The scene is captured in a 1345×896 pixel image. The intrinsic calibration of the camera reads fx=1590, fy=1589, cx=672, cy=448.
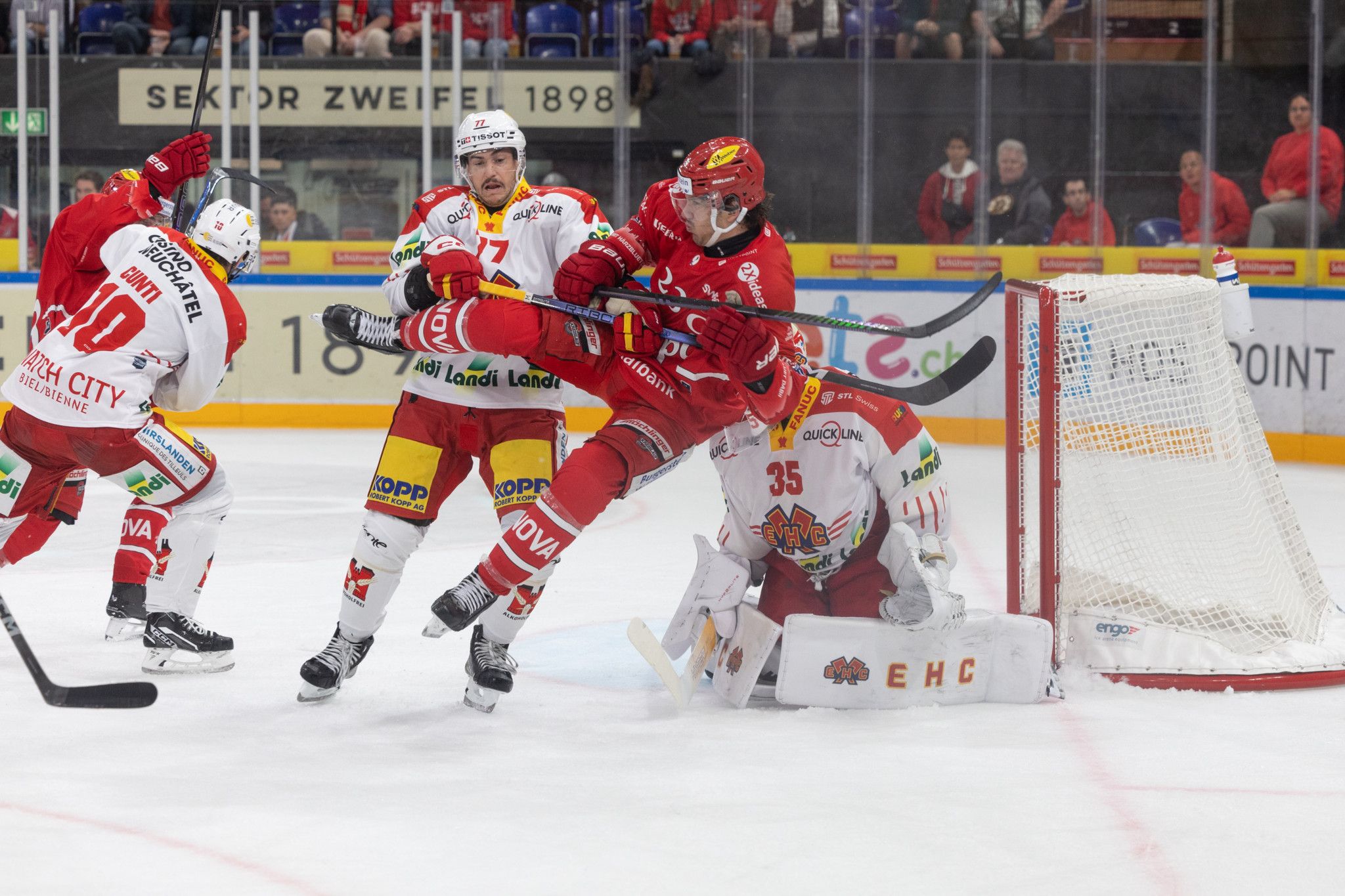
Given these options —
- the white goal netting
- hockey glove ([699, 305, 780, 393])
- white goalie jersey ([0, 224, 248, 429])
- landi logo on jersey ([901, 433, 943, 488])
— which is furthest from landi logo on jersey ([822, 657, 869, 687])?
white goalie jersey ([0, 224, 248, 429])

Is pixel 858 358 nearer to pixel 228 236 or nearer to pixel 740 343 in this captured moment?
pixel 228 236

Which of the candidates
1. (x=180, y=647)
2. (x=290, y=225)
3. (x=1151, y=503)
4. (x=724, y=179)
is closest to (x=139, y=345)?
(x=180, y=647)

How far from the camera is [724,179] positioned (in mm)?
2959

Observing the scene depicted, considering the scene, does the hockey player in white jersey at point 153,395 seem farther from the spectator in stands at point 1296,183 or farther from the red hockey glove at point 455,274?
the spectator in stands at point 1296,183

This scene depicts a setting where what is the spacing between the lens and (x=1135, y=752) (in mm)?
2832

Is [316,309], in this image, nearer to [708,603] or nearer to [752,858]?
[708,603]

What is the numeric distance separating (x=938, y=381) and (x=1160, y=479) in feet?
1.96

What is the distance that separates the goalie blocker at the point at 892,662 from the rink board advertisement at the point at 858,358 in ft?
14.1

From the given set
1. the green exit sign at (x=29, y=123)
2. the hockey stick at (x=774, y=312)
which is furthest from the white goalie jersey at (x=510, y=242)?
the green exit sign at (x=29, y=123)

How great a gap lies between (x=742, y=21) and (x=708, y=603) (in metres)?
5.82

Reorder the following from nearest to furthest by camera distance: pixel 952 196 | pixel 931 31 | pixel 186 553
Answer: pixel 186 553, pixel 952 196, pixel 931 31

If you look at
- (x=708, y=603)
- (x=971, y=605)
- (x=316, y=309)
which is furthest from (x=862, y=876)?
A: (x=316, y=309)

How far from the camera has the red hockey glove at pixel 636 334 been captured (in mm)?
3010

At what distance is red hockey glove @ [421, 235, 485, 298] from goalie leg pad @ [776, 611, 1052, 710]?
892 mm
